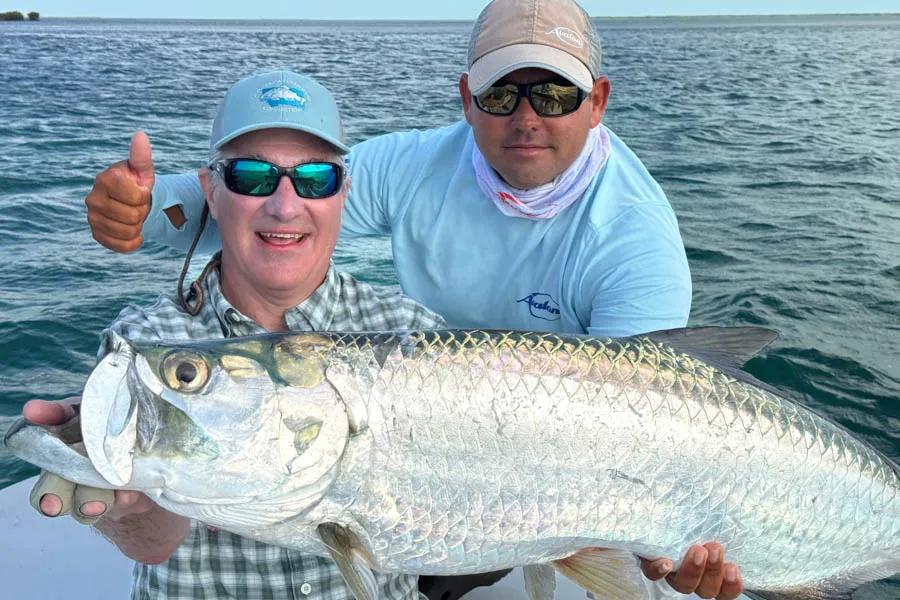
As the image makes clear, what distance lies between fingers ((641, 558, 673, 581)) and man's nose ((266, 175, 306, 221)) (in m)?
1.40

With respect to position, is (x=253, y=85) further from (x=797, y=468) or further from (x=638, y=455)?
(x=797, y=468)

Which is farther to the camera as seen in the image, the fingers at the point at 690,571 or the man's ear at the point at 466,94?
the man's ear at the point at 466,94

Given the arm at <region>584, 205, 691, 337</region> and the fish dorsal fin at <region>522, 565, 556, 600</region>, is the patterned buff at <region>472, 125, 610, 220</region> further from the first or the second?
the fish dorsal fin at <region>522, 565, 556, 600</region>

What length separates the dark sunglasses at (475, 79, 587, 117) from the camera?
3.43 m

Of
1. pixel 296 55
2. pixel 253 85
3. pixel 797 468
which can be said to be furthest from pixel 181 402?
pixel 296 55

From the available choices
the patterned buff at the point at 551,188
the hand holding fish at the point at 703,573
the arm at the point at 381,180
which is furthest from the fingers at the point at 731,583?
the arm at the point at 381,180

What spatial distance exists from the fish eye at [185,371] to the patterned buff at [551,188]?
5.74 feet

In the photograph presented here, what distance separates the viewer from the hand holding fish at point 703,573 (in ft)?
8.05

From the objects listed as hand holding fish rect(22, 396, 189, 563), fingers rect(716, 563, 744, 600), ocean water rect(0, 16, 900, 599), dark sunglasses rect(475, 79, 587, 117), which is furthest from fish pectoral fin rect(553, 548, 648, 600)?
Answer: ocean water rect(0, 16, 900, 599)

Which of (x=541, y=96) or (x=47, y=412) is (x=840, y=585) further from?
(x=47, y=412)

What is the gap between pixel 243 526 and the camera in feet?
6.97

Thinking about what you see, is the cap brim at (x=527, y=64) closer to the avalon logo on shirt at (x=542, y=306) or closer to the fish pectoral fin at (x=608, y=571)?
the avalon logo on shirt at (x=542, y=306)

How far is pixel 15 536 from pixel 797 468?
2997mm

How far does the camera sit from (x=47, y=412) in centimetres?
193
